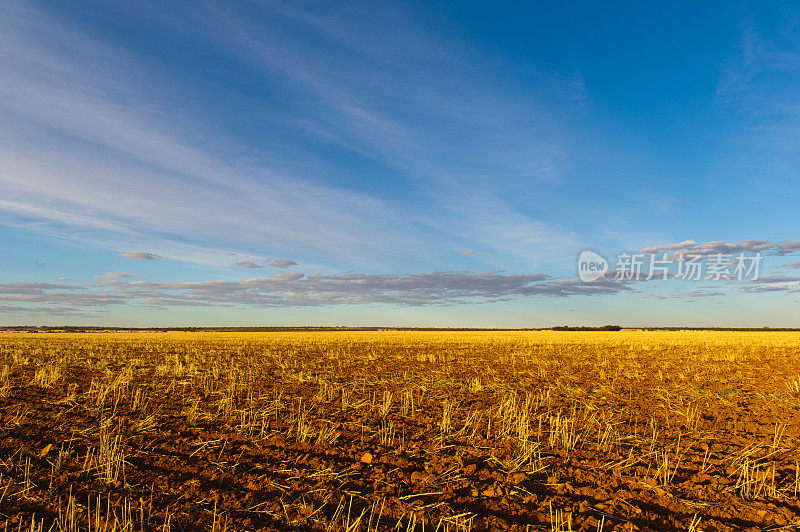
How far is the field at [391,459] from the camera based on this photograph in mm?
5336

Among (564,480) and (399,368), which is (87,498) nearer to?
(564,480)

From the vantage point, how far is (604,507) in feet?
18.2

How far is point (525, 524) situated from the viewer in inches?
204

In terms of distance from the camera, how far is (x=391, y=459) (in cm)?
718

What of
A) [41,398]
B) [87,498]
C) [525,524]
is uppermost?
[525,524]

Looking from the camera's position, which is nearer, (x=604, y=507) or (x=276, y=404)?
(x=604, y=507)

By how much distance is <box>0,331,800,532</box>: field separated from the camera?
17.5 feet

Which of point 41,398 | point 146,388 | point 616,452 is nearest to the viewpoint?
point 616,452

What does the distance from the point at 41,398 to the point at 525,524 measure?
12583mm

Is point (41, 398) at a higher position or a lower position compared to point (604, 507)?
lower

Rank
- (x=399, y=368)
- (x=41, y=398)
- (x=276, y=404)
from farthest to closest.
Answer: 1. (x=399, y=368)
2. (x=41, y=398)
3. (x=276, y=404)

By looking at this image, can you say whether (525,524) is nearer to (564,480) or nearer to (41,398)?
(564,480)

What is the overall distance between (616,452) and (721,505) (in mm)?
2012

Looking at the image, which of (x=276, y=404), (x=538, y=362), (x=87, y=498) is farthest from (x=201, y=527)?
(x=538, y=362)
